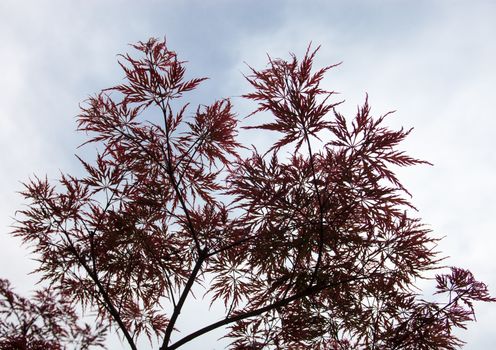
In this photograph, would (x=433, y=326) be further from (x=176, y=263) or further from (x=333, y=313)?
(x=176, y=263)

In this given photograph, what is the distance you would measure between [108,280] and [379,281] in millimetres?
2928

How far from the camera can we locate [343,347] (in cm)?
462

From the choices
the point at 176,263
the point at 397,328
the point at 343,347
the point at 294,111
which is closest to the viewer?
the point at 294,111

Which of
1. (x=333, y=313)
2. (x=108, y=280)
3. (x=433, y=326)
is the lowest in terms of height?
(x=433, y=326)

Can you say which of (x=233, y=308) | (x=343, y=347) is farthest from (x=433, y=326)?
(x=233, y=308)

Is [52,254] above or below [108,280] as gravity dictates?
above

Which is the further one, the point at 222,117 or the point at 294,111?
the point at 222,117

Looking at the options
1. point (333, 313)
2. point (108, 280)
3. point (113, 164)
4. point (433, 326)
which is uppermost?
point (113, 164)

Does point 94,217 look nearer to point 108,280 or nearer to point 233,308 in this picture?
point 108,280

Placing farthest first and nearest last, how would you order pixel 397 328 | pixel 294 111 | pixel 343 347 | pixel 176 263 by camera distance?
1. pixel 176 263
2. pixel 343 347
3. pixel 397 328
4. pixel 294 111

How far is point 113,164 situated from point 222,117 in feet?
4.19


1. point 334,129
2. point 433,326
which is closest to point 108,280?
point 334,129

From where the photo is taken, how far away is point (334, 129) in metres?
3.59

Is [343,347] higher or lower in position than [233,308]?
lower
